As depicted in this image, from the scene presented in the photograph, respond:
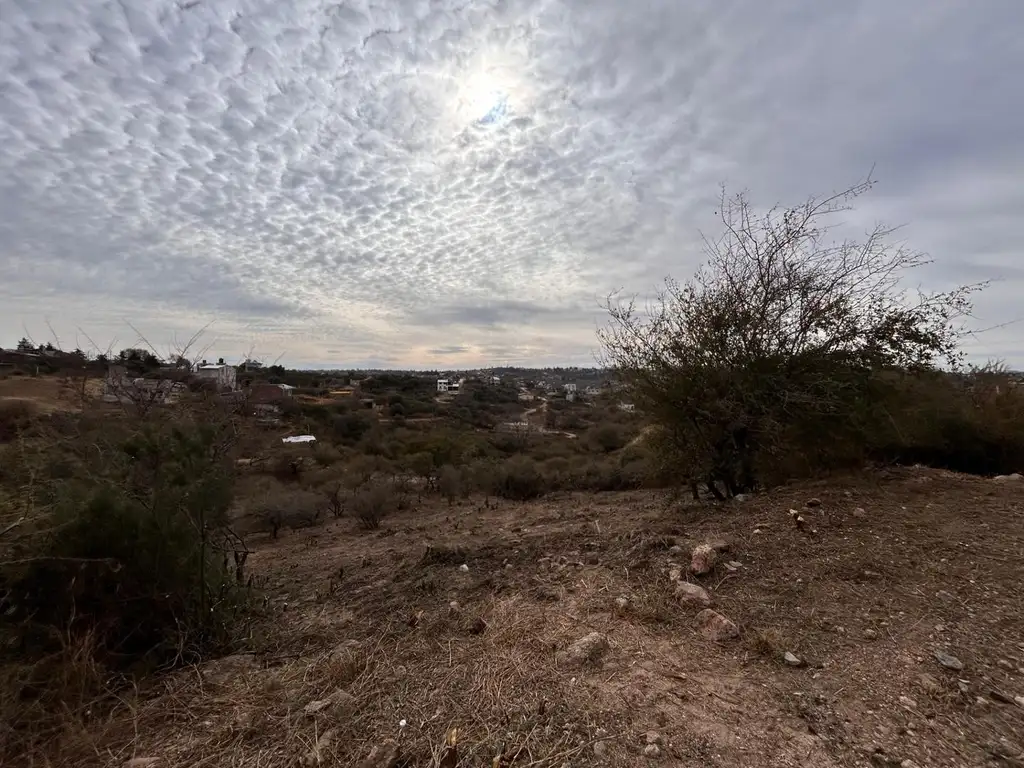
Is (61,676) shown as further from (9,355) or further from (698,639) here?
(9,355)

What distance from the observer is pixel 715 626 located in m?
3.39

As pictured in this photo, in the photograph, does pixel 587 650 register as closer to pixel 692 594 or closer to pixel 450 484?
pixel 692 594

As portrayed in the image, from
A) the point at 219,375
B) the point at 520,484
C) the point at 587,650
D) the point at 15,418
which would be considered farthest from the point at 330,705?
the point at 520,484

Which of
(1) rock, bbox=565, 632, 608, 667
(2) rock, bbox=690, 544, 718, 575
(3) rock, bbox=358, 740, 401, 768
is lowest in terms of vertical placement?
(3) rock, bbox=358, 740, 401, 768

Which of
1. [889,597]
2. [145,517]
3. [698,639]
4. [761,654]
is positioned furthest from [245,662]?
[889,597]

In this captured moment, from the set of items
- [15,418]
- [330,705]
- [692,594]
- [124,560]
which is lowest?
[330,705]

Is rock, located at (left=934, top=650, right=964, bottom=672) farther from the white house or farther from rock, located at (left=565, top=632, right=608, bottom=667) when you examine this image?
the white house

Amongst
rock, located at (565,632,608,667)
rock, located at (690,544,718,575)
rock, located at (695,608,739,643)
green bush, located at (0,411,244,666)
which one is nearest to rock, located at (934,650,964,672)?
rock, located at (695,608,739,643)

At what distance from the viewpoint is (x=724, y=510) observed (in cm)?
610

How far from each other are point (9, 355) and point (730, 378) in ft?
63.7

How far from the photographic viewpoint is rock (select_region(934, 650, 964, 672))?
282 centimetres

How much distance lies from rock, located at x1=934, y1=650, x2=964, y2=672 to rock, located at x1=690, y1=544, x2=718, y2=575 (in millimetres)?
1506

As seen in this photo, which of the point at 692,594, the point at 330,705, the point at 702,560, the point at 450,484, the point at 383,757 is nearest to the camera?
the point at 383,757

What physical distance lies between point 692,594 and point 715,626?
0.42 m
